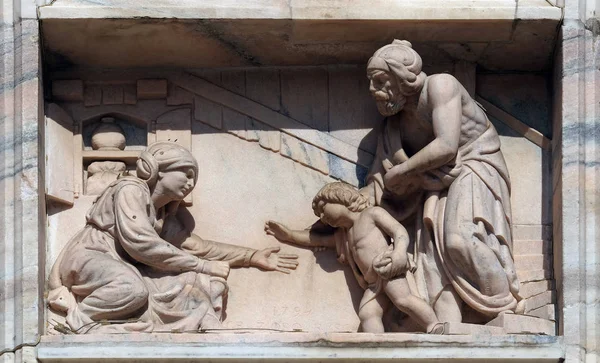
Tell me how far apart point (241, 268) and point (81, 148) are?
97 cm

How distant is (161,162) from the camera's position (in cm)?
1112

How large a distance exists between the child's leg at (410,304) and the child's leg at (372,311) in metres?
0.08

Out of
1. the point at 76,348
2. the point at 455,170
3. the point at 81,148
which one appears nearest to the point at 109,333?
the point at 76,348

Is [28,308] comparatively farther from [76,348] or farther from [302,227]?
[302,227]

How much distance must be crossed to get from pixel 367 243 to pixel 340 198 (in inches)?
9.7

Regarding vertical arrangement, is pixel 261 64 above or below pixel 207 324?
above

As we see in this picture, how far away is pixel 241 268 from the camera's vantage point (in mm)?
11258

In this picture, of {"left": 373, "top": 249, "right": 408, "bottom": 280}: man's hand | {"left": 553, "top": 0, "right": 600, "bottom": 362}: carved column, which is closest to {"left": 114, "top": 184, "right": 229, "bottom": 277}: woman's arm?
{"left": 373, "top": 249, "right": 408, "bottom": 280}: man's hand

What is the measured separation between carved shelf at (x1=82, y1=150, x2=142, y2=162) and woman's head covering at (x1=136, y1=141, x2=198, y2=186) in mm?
198

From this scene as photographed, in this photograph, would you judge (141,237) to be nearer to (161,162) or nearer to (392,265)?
(161,162)

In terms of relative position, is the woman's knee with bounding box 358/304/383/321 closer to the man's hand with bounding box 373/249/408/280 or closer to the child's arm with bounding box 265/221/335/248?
the man's hand with bounding box 373/249/408/280

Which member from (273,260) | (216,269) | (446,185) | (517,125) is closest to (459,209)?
(446,185)

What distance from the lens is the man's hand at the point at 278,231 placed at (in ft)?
37.1

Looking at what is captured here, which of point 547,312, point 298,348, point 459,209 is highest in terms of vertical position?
point 459,209
